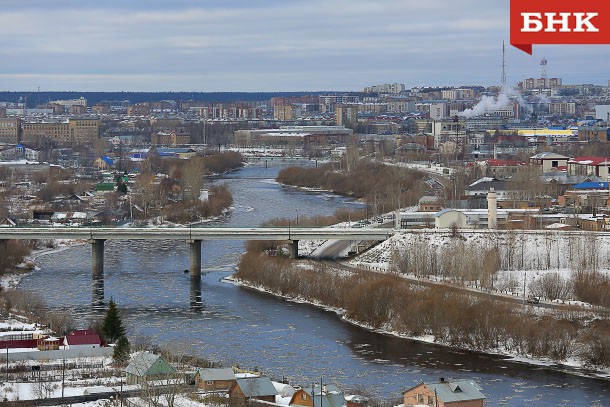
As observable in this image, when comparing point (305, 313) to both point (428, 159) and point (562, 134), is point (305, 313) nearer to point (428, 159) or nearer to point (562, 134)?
point (428, 159)

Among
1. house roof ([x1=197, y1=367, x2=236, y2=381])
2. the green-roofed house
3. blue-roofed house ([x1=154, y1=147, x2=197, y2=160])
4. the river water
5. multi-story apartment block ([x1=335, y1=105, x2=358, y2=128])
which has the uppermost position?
multi-story apartment block ([x1=335, y1=105, x2=358, y2=128])

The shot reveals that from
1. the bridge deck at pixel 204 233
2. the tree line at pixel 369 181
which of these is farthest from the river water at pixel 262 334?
the tree line at pixel 369 181

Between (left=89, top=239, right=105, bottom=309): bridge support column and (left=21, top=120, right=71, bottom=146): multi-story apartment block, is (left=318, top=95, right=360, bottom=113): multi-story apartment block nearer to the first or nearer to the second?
(left=21, top=120, right=71, bottom=146): multi-story apartment block

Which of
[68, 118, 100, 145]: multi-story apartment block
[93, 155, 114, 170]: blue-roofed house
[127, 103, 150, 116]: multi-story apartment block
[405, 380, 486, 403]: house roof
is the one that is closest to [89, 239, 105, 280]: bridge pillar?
[405, 380, 486, 403]: house roof

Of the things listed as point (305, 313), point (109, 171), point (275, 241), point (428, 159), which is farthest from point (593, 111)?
point (305, 313)

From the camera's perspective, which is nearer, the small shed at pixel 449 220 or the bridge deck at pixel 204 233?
the bridge deck at pixel 204 233

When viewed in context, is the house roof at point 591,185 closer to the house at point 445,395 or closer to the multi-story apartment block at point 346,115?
the house at point 445,395
